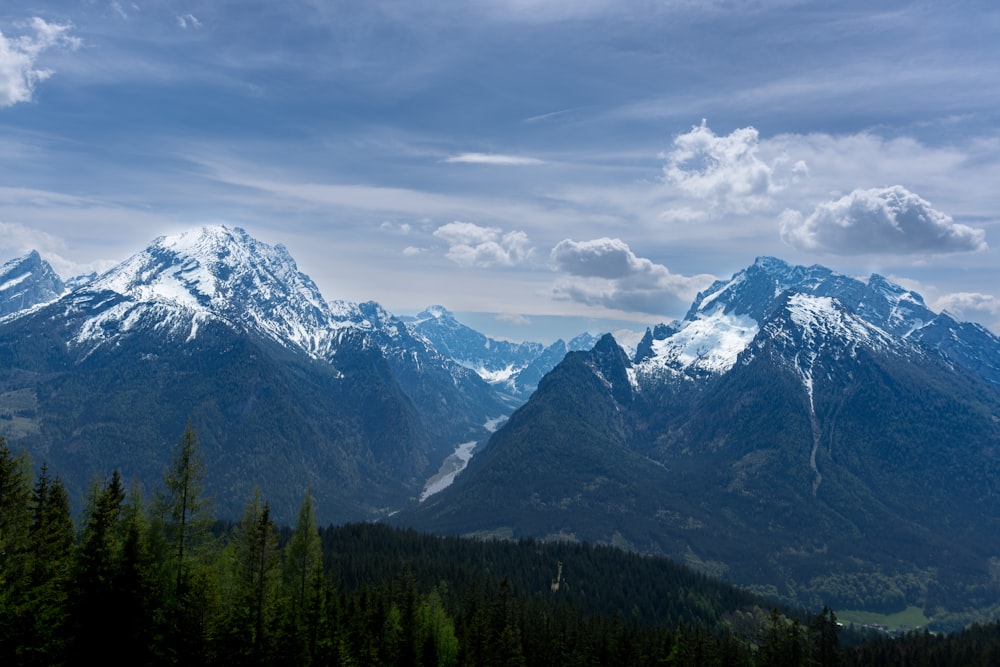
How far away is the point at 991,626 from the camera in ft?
648

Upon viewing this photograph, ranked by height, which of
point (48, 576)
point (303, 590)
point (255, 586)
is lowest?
point (303, 590)

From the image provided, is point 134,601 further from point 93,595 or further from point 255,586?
point 255,586

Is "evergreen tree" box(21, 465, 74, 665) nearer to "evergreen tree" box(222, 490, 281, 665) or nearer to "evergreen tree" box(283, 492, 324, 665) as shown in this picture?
"evergreen tree" box(222, 490, 281, 665)

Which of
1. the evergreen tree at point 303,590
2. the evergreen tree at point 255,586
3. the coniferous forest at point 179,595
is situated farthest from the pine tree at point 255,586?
the evergreen tree at point 303,590

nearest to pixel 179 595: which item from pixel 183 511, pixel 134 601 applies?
pixel 134 601

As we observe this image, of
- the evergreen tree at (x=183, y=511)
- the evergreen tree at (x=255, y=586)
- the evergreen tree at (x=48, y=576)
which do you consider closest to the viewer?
the evergreen tree at (x=48, y=576)

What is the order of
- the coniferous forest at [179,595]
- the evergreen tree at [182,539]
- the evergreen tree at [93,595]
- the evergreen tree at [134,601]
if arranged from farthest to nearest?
the evergreen tree at [182,539] < the evergreen tree at [134,601] < the evergreen tree at [93,595] < the coniferous forest at [179,595]

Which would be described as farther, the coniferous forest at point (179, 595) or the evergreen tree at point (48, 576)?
the coniferous forest at point (179, 595)

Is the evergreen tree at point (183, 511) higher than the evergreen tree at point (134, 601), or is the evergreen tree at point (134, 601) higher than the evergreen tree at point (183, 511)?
the evergreen tree at point (183, 511)

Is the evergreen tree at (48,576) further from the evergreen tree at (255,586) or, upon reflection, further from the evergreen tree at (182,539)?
the evergreen tree at (255,586)

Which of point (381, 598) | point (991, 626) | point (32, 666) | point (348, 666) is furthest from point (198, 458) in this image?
point (991, 626)

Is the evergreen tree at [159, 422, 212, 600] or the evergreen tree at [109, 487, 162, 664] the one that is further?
the evergreen tree at [159, 422, 212, 600]

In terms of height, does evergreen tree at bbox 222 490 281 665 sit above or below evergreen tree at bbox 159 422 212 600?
below

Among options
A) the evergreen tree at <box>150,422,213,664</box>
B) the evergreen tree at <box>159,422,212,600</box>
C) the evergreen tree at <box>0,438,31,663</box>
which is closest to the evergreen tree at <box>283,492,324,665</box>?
the evergreen tree at <box>150,422,213,664</box>
